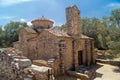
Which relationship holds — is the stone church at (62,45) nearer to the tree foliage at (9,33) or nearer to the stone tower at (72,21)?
the stone tower at (72,21)

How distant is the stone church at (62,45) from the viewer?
15881 mm

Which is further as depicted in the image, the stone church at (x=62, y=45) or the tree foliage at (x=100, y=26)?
the tree foliage at (x=100, y=26)

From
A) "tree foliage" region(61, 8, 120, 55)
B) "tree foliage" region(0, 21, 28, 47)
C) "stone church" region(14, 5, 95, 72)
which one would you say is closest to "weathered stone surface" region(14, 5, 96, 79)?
"stone church" region(14, 5, 95, 72)

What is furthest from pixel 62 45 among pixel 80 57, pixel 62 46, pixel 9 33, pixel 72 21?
pixel 9 33

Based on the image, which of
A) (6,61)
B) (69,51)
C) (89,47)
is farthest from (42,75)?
(89,47)

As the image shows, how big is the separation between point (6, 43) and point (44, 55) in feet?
108

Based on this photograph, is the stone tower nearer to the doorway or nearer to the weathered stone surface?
the weathered stone surface

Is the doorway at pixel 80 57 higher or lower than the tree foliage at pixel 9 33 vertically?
lower

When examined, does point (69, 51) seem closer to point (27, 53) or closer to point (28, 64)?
point (27, 53)

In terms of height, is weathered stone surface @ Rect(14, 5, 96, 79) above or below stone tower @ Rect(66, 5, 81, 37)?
below

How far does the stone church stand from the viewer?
1588 cm

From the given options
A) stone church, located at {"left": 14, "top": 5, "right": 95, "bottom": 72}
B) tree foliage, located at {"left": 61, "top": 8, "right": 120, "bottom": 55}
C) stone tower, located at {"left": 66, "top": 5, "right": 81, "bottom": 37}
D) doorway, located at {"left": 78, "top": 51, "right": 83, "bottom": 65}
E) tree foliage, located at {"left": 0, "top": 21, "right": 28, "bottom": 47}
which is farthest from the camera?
tree foliage, located at {"left": 0, "top": 21, "right": 28, "bottom": 47}

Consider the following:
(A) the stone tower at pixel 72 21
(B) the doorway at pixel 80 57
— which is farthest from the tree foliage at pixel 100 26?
(A) the stone tower at pixel 72 21

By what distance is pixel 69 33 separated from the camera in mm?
18406
